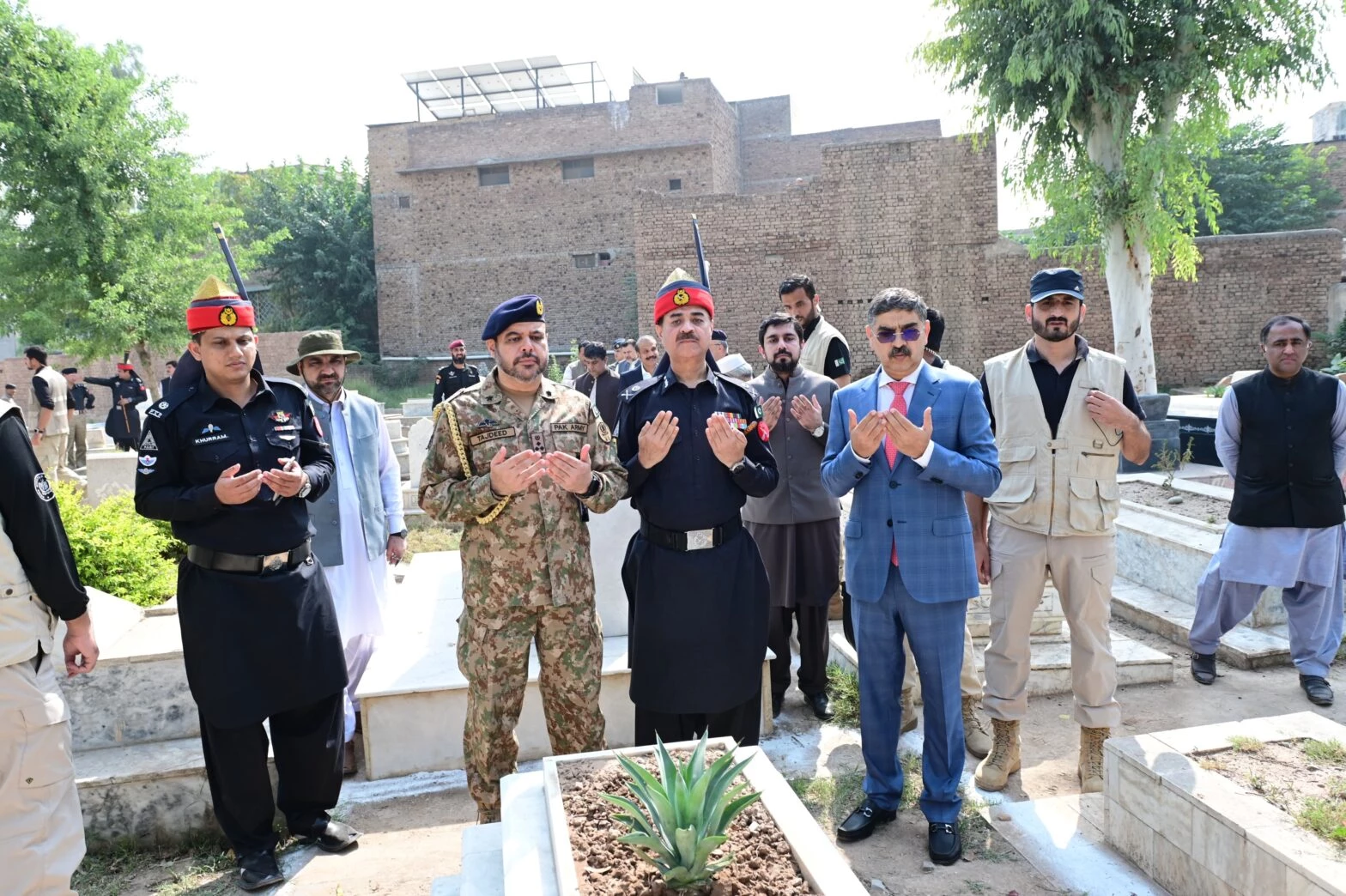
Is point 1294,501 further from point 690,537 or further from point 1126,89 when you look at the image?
point 1126,89

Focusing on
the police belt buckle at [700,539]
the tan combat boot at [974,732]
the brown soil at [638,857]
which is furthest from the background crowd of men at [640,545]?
the brown soil at [638,857]

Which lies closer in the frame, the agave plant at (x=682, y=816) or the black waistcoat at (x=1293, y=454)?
the agave plant at (x=682, y=816)

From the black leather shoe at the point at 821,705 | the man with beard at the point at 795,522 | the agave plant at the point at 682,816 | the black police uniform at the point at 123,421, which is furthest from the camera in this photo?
the black police uniform at the point at 123,421

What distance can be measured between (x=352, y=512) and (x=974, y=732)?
121 inches

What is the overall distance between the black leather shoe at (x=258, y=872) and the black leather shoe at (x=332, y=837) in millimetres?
189

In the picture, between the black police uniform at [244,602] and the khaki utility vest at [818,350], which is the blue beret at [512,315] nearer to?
the black police uniform at [244,602]

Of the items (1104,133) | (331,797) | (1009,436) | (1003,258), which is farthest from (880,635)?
(1003,258)

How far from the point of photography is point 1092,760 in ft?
11.5

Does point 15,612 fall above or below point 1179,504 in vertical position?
above

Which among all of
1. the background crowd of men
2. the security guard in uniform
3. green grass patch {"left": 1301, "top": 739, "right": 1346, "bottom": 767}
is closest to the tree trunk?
the background crowd of men

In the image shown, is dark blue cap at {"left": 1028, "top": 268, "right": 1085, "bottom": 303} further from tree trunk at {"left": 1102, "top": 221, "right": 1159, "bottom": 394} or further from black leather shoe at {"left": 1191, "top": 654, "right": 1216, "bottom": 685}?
tree trunk at {"left": 1102, "top": 221, "right": 1159, "bottom": 394}

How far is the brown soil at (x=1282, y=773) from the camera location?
2621mm

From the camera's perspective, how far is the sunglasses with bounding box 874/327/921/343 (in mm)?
3111

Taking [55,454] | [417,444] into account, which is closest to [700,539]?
[417,444]
